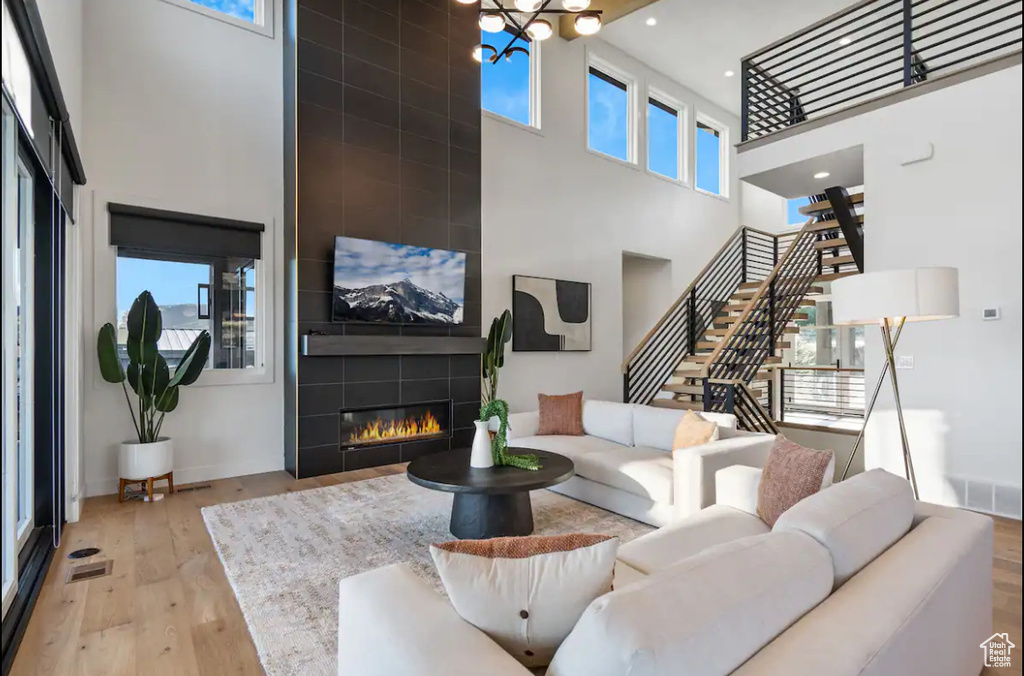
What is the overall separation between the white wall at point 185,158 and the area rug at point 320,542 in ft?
3.39

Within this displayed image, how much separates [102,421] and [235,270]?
5.16 feet

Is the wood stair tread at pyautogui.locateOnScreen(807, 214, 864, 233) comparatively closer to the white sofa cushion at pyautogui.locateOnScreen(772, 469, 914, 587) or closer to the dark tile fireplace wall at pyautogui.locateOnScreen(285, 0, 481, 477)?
the dark tile fireplace wall at pyautogui.locateOnScreen(285, 0, 481, 477)

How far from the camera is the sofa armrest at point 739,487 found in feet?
8.75

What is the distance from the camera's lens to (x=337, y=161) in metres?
5.08

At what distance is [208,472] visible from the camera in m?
4.73

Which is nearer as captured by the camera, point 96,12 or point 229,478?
point 96,12

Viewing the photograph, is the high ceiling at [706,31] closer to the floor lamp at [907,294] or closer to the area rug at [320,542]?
the floor lamp at [907,294]

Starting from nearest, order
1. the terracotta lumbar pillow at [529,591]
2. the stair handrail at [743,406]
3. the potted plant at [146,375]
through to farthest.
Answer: the terracotta lumbar pillow at [529,591] < the potted plant at [146,375] < the stair handrail at [743,406]

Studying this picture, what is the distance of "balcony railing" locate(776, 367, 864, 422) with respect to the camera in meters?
8.52

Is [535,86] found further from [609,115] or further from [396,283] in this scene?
[396,283]

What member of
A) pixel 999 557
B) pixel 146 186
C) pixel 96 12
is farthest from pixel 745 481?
pixel 96 12

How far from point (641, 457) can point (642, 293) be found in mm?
5316

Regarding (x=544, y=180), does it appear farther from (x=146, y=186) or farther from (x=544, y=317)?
(x=146, y=186)

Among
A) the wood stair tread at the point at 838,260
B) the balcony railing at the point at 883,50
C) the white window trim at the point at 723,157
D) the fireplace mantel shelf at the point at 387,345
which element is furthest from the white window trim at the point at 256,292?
the white window trim at the point at 723,157
